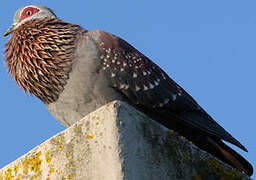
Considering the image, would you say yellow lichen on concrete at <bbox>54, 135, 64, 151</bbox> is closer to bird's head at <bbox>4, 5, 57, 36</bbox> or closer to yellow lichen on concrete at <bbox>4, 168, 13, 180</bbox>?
yellow lichen on concrete at <bbox>4, 168, 13, 180</bbox>

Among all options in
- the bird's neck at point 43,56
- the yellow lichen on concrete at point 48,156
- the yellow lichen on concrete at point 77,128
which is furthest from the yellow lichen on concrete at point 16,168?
the bird's neck at point 43,56

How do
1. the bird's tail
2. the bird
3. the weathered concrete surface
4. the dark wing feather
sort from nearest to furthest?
the weathered concrete surface
the bird's tail
the bird
the dark wing feather

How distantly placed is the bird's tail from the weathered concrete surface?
1.43 m

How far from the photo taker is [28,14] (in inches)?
237

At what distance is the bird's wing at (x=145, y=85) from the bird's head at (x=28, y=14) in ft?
3.15

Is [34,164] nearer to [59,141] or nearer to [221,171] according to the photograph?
[59,141]

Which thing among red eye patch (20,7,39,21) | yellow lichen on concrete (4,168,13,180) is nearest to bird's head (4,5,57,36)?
red eye patch (20,7,39,21)

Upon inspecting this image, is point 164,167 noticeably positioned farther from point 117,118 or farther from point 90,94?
point 90,94

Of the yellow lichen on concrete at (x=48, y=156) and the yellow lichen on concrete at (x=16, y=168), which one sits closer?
the yellow lichen on concrete at (x=48, y=156)

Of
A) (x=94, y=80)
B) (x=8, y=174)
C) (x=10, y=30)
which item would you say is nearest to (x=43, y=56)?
(x=94, y=80)

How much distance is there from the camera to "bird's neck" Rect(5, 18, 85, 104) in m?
5.00

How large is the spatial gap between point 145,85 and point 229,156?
1318 mm

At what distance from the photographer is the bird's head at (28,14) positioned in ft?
19.4

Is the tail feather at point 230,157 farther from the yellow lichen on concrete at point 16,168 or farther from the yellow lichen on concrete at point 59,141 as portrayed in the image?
the yellow lichen on concrete at point 16,168
